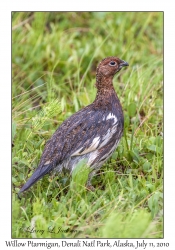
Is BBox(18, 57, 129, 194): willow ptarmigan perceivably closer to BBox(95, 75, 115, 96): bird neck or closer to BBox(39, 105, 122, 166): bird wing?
BBox(39, 105, 122, 166): bird wing

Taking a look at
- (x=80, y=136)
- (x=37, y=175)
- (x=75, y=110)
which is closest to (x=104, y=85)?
(x=80, y=136)

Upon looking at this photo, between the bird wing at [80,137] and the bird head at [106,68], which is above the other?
the bird head at [106,68]

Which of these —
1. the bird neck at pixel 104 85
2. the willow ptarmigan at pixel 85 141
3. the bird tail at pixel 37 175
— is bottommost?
the bird tail at pixel 37 175

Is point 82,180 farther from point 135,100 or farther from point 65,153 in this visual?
point 135,100

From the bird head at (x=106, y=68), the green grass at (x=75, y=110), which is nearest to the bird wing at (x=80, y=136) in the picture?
the green grass at (x=75, y=110)

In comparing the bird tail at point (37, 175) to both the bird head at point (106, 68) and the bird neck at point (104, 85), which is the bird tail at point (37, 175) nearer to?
the bird neck at point (104, 85)

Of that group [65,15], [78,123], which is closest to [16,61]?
[65,15]
